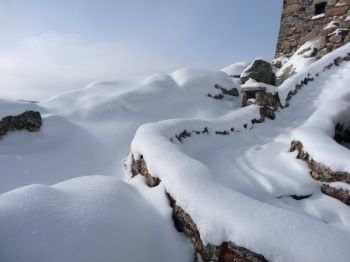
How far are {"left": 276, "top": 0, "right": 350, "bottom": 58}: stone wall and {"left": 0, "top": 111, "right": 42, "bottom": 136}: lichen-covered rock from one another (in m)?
8.20

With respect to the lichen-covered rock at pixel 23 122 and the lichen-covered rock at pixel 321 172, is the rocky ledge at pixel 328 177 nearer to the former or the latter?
the lichen-covered rock at pixel 321 172

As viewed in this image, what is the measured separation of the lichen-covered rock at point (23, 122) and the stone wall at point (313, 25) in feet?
26.9

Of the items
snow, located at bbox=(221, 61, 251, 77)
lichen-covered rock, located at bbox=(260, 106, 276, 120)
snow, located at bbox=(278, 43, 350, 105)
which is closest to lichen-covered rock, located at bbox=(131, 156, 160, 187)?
lichen-covered rock, located at bbox=(260, 106, 276, 120)

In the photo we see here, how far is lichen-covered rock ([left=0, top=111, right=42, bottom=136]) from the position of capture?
6764mm

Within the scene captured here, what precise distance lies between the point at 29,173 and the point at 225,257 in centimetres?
465

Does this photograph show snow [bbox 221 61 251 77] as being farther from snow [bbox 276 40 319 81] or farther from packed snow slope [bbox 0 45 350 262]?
packed snow slope [bbox 0 45 350 262]

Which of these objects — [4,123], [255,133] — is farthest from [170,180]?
[4,123]

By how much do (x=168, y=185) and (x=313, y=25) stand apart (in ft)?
35.8

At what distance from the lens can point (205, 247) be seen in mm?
2141

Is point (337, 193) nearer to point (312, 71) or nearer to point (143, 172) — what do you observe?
point (143, 172)

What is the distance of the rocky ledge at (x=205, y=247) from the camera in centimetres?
191

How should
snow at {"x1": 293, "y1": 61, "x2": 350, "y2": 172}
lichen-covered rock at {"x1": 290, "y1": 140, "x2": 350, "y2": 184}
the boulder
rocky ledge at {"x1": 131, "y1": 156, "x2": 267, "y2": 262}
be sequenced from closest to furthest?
1. rocky ledge at {"x1": 131, "y1": 156, "x2": 267, "y2": 262}
2. lichen-covered rock at {"x1": 290, "y1": 140, "x2": 350, "y2": 184}
3. snow at {"x1": 293, "y1": 61, "x2": 350, "y2": 172}
4. the boulder

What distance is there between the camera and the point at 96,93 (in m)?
9.31

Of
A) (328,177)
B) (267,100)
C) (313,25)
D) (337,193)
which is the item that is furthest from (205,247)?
(313,25)
